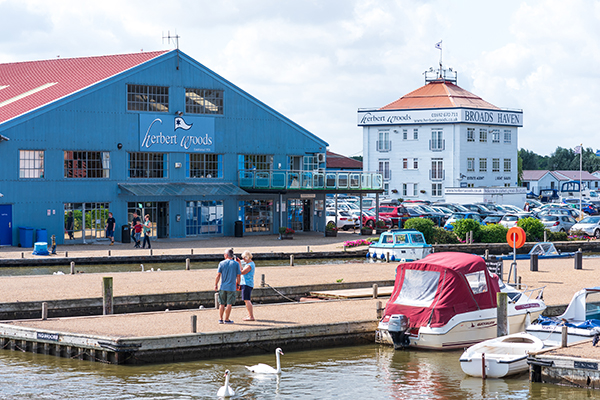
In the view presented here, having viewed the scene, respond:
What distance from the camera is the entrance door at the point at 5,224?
41.3 m

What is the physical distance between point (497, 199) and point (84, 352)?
70304 mm

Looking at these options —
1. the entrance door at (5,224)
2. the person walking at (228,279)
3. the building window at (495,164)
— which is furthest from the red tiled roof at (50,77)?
the building window at (495,164)

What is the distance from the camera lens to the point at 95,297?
77.2 ft

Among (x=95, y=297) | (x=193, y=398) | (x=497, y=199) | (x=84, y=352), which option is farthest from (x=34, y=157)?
(x=497, y=199)

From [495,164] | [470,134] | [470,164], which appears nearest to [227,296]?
[470,164]

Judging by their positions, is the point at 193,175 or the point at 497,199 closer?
the point at 193,175

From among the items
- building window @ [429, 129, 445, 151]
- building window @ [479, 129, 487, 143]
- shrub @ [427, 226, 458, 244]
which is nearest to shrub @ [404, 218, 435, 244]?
shrub @ [427, 226, 458, 244]

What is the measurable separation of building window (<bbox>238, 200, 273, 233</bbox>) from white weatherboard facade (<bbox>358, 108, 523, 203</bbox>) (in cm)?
3904

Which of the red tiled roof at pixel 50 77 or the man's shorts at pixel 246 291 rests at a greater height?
the red tiled roof at pixel 50 77

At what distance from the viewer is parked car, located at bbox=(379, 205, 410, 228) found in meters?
56.6

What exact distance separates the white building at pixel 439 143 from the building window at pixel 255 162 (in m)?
37.1

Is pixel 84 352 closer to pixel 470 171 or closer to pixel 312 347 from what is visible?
pixel 312 347

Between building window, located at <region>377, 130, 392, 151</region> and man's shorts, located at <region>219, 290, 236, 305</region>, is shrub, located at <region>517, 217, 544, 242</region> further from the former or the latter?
building window, located at <region>377, 130, 392, 151</region>

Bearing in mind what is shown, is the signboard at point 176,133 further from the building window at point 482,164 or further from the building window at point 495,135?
the building window at point 495,135
